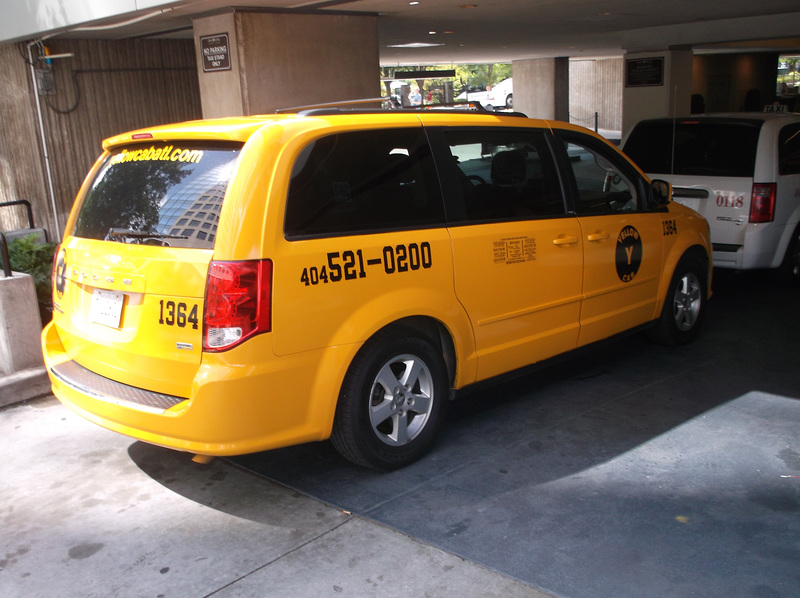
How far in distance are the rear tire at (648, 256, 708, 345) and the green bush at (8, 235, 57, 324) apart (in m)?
4.79

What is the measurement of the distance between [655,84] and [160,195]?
1283 centimetres

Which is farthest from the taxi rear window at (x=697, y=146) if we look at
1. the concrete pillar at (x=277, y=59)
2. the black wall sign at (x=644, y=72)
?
the black wall sign at (x=644, y=72)

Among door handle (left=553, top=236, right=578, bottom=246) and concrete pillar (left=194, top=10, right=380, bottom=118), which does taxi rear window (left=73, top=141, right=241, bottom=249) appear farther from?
concrete pillar (left=194, top=10, right=380, bottom=118)

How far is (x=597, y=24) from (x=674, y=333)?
26.6ft

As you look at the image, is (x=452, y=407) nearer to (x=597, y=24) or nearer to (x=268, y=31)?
(x=268, y=31)

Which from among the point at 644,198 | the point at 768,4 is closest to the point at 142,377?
the point at 644,198

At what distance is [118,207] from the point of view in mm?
4082

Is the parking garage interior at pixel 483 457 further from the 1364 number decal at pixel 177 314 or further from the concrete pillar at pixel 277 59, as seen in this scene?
the 1364 number decal at pixel 177 314

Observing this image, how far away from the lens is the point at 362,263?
3908mm

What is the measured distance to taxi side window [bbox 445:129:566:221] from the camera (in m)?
4.51

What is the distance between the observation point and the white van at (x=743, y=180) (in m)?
7.38

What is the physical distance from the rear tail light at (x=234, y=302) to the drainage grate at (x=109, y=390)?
398 mm

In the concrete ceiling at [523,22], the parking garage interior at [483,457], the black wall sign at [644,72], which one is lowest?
the parking garage interior at [483,457]

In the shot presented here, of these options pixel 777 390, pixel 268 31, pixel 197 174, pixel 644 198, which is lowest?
pixel 777 390
